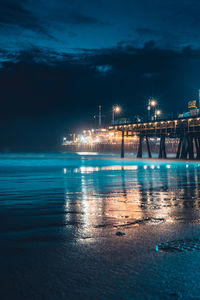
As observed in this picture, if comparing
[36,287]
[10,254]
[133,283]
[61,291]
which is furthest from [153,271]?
[10,254]

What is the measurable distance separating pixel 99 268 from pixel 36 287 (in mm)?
1153

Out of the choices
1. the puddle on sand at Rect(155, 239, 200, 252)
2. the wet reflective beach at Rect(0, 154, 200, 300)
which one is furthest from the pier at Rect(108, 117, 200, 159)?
the puddle on sand at Rect(155, 239, 200, 252)

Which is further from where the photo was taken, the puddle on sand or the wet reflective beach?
the puddle on sand

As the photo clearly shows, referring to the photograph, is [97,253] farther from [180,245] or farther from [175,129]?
[175,129]

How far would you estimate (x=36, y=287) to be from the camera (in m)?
4.41

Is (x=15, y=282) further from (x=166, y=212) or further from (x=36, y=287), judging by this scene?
(x=166, y=212)

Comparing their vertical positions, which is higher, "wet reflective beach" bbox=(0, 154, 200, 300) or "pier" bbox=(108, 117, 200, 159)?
"pier" bbox=(108, 117, 200, 159)

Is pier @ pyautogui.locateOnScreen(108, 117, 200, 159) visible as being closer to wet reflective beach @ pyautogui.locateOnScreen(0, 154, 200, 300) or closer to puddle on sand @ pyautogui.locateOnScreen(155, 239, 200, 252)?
wet reflective beach @ pyautogui.locateOnScreen(0, 154, 200, 300)

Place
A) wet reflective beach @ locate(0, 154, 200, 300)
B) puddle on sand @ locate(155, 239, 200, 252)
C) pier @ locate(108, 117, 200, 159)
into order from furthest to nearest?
pier @ locate(108, 117, 200, 159) < puddle on sand @ locate(155, 239, 200, 252) < wet reflective beach @ locate(0, 154, 200, 300)

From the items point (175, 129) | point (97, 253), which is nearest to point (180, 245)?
point (97, 253)

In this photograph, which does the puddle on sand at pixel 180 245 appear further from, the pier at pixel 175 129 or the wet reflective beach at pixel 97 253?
the pier at pixel 175 129

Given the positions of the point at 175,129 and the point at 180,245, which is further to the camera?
the point at 175,129

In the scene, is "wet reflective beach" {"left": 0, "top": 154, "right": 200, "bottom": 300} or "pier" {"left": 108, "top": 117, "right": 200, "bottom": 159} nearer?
"wet reflective beach" {"left": 0, "top": 154, "right": 200, "bottom": 300}

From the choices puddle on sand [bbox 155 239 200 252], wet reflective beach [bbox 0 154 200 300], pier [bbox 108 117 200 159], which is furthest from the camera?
pier [bbox 108 117 200 159]
